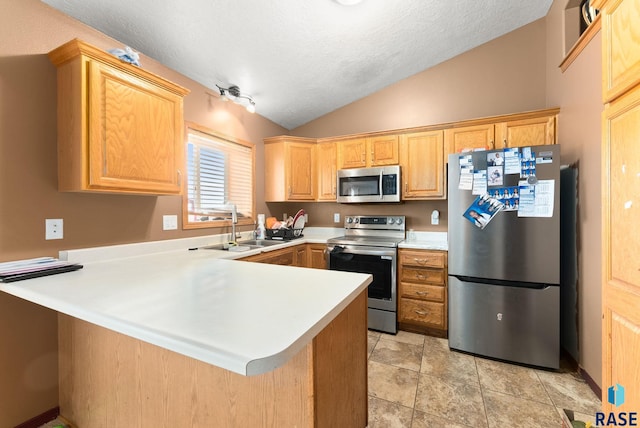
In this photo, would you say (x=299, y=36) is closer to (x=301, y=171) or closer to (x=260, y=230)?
(x=301, y=171)

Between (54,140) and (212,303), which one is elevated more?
(54,140)

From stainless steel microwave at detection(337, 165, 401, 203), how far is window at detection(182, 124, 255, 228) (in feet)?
3.77

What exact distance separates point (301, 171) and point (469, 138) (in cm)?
195

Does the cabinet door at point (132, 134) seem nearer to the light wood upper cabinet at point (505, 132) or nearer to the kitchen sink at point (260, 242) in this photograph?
the kitchen sink at point (260, 242)

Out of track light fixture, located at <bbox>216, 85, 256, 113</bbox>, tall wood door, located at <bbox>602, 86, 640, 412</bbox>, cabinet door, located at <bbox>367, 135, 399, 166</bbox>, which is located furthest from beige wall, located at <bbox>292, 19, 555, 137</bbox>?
tall wood door, located at <bbox>602, 86, 640, 412</bbox>

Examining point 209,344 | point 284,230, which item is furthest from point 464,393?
point 284,230

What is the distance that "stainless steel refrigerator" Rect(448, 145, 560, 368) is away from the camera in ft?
6.57

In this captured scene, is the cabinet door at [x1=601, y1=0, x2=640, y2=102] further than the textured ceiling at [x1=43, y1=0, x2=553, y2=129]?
No

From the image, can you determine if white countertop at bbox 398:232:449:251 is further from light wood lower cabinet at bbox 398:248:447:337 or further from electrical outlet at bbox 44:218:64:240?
electrical outlet at bbox 44:218:64:240

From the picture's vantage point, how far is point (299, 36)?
2.22m

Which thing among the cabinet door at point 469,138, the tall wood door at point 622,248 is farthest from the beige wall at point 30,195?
the cabinet door at point 469,138

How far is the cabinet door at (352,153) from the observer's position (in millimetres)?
3205

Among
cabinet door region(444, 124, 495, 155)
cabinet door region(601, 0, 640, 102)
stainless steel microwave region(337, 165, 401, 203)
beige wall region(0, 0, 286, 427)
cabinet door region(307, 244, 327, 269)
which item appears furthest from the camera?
cabinet door region(307, 244, 327, 269)

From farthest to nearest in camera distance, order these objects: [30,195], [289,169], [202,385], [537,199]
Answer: [289,169] → [537,199] → [30,195] → [202,385]
